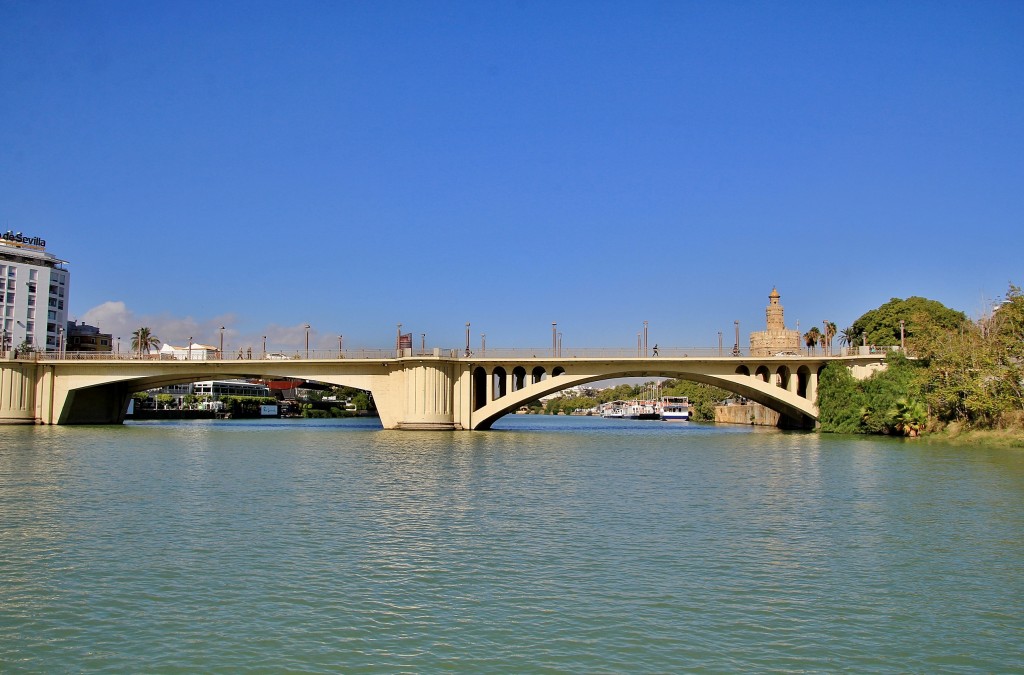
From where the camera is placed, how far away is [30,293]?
128500 millimetres

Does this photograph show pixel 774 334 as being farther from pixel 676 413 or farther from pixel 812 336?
pixel 676 413

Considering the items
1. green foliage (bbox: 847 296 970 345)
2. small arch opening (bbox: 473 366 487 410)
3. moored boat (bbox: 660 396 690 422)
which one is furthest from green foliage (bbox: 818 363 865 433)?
moored boat (bbox: 660 396 690 422)

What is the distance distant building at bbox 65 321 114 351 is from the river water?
115436mm

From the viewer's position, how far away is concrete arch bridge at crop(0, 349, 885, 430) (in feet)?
251

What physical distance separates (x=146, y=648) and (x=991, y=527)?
2139 centimetres

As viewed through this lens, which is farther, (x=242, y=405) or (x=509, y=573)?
(x=242, y=405)

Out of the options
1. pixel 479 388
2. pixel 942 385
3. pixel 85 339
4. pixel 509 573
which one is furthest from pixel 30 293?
pixel 509 573

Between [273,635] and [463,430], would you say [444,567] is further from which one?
[463,430]

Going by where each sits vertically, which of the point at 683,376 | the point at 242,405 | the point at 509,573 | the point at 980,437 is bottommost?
the point at 509,573

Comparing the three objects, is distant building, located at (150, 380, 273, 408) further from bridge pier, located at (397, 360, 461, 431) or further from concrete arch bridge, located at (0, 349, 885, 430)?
bridge pier, located at (397, 360, 461, 431)

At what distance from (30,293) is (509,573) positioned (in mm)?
130834

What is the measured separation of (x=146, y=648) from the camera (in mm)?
13406

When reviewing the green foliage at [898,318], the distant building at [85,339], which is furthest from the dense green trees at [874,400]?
the distant building at [85,339]

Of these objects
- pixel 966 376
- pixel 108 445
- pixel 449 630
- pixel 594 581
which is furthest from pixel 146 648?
pixel 966 376
